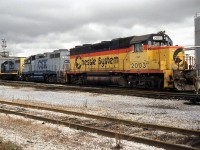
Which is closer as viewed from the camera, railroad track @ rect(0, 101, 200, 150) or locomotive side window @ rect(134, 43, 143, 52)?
→ railroad track @ rect(0, 101, 200, 150)

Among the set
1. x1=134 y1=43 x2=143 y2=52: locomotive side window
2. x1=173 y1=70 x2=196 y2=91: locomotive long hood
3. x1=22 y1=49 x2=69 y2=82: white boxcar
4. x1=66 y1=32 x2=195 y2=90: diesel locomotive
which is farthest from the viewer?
x1=22 y1=49 x2=69 y2=82: white boxcar

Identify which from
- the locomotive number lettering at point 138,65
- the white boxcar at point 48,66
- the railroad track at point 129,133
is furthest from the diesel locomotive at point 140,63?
the railroad track at point 129,133

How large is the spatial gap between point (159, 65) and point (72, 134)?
11.6 m

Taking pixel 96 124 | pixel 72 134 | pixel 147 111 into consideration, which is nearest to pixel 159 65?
pixel 147 111

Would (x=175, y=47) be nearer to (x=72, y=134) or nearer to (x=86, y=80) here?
(x=86, y=80)

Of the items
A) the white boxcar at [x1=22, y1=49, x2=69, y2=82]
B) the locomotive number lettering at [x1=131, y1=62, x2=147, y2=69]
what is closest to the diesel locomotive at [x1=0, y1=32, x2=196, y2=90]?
the locomotive number lettering at [x1=131, y1=62, x2=147, y2=69]

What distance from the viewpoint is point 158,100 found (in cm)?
1448

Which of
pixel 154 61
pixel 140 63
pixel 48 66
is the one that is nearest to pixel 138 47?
pixel 140 63

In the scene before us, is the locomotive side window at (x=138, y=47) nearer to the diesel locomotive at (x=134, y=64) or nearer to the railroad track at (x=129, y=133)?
the diesel locomotive at (x=134, y=64)

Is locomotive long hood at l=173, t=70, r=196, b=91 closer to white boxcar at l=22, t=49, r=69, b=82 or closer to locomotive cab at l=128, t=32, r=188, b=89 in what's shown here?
locomotive cab at l=128, t=32, r=188, b=89

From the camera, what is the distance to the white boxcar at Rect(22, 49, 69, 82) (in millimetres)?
32391

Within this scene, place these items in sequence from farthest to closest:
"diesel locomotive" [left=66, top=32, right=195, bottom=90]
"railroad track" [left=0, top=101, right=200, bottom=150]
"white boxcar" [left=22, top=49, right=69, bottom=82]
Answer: "white boxcar" [left=22, top=49, right=69, bottom=82], "diesel locomotive" [left=66, top=32, right=195, bottom=90], "railroad track" [left=0, top=101, right=200, bottom=150]

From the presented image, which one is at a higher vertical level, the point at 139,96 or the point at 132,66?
the point at 132,66

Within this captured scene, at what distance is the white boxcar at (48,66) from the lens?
1275 inches
